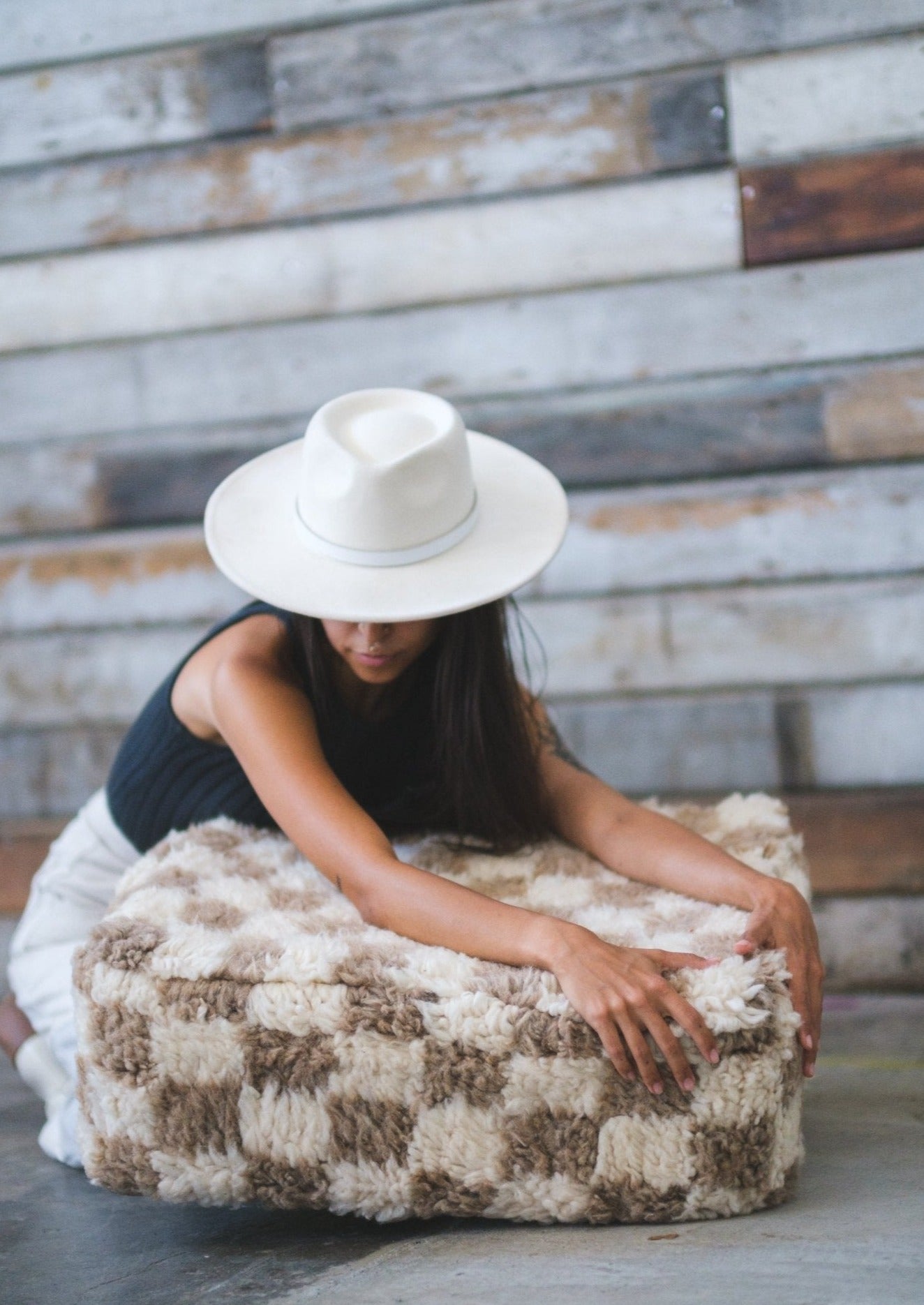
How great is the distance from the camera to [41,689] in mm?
3066

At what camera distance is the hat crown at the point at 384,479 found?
172 cm

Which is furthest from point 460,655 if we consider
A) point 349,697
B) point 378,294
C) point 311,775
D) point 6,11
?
point 6,11

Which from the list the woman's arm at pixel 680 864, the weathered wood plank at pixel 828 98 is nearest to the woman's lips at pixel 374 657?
the woman's arm at pixel 680 864

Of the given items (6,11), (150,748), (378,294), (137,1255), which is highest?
(6,11)

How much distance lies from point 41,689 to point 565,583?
138cm

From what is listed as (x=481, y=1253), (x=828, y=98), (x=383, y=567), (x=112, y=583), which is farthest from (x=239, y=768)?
(x=828, y=98)

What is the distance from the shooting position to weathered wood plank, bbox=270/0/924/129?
265cm

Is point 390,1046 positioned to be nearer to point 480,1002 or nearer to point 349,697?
point 480,1002

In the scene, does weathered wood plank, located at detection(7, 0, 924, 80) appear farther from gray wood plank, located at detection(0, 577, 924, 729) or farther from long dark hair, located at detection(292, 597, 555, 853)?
long dark hair, located at detection(292, 597, 555, 853)

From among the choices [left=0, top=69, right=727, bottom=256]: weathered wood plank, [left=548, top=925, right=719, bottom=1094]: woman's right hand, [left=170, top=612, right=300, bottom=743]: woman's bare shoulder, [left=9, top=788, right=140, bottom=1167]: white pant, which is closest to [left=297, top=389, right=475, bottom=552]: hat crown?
[left=170, top=612, right=300, bottom=743]: woman's bare shoulder

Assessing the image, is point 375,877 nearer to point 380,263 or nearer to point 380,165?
point 380,263

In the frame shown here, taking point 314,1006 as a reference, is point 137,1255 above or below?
below

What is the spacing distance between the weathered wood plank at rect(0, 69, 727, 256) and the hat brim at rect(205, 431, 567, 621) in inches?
43.8

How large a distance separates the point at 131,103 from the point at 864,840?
98.7 inches
